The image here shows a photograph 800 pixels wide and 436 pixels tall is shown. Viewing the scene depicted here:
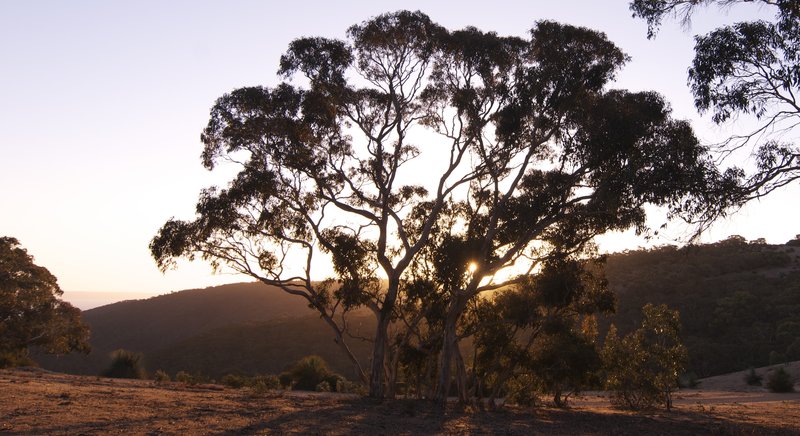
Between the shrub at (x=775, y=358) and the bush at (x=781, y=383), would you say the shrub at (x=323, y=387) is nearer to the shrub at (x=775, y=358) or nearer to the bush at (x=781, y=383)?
the bush at (x=781, y=383)

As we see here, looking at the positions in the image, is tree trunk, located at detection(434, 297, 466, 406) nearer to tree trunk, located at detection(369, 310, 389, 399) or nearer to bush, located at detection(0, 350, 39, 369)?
tree trunk, located at detection(369, 310, 389, 399)

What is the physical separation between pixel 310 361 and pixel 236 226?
13.4 metres

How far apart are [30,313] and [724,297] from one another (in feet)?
135

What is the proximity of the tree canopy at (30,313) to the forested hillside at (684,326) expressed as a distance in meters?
10.9

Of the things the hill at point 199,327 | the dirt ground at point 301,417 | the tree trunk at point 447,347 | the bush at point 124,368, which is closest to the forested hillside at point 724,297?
the dirt ground at point 301,417

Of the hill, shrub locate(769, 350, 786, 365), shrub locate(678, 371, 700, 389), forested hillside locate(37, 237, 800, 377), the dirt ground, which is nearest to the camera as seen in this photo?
the dirt ground

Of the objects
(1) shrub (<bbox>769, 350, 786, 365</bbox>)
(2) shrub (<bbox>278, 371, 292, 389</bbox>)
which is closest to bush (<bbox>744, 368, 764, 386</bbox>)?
(1) shrub (<bbox>769, 350, 786, 365</bbox>)

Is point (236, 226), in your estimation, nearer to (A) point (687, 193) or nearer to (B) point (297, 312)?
(A) point (687, 193)

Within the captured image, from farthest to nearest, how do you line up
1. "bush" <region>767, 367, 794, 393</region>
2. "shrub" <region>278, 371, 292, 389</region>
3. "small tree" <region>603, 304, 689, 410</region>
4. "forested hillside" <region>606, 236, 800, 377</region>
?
"forested hillside" <region>606, 236, 800, 377</region>, "shrub" <region>278, 371, 292, 389</region>, "bush" <region>767, 367, 794, 393</region>, "small tree" <region>603, 304, 689, 410</region>

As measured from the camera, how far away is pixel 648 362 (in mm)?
22297

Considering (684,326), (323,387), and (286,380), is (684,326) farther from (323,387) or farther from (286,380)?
(286,380)

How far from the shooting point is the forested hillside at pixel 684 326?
43.5 m

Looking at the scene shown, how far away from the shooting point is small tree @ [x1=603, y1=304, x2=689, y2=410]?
21.8 meters

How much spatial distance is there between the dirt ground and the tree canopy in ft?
A: 49.1
